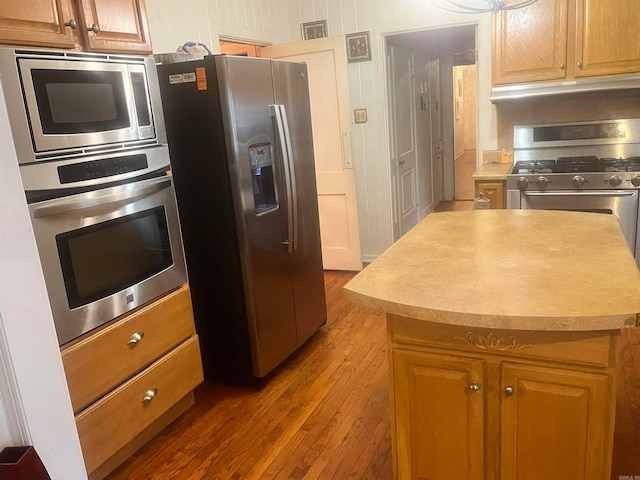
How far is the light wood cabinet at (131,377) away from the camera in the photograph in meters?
1.88

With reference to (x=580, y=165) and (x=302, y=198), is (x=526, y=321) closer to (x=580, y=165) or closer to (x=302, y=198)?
(x=302, y=198)

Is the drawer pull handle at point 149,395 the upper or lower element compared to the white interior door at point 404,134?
lower

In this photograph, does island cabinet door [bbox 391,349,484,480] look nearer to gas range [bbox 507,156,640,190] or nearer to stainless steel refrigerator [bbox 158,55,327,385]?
stainless steel refrigerator [bbox 158,55,327,385]

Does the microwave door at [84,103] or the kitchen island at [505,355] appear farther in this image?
the microwave door at [84,103]

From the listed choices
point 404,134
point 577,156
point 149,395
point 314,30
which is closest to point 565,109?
point 577,156

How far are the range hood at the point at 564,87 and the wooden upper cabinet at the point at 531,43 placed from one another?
0.16 feet

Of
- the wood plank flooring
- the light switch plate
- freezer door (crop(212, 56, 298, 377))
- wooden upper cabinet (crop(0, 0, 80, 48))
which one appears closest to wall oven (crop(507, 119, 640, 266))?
the wood plank flooring

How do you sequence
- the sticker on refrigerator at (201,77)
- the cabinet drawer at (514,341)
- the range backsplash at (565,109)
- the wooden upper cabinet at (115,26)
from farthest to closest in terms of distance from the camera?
1. the range backsplash at (565,109)
2. the sticker on refrigerator at (201,77)
3. the wooden upper cabinet at (115,26)
4. the cabinet drawer at (514,341)

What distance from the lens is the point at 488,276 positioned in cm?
151

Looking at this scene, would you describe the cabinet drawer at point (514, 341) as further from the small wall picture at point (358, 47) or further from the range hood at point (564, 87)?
the small wall picture at point (358, 47)

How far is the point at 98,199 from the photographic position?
1.85 m

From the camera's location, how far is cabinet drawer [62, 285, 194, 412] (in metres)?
1.84

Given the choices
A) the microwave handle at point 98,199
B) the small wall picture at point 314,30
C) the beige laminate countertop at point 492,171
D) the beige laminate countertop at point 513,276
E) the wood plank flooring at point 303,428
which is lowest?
the wood plank flooring at point 303,428

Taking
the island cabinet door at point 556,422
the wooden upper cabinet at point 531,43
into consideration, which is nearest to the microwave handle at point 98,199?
the island cabinet door at point 556,422
